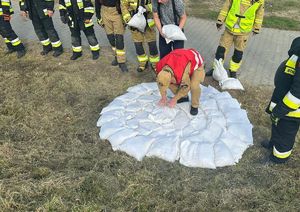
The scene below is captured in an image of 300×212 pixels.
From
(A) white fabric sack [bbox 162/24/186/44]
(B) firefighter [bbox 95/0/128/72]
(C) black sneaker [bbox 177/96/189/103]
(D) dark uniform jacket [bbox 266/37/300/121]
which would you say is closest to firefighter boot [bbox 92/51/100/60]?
(B) firefighter [bbox 95/0/128/72]

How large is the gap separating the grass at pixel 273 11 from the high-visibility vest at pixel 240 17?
3585 mm

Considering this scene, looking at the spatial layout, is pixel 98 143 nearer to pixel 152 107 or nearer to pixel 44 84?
pixel 152 107

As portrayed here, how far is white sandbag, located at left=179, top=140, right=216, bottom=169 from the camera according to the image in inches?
156

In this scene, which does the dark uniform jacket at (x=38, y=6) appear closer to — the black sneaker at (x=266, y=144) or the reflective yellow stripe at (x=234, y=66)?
the reflective yellow stripe at (x=234, y=66)

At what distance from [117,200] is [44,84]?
3.10 metres

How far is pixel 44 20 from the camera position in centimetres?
626

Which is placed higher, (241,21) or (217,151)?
(241,21)

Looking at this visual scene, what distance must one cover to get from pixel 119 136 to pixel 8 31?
3.83 m

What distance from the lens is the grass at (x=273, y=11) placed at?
27.7 ft

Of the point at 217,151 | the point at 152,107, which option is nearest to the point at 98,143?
the point at 152,107

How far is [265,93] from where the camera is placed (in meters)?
5.55

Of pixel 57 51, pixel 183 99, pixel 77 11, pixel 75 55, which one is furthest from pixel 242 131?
pixel 57 51

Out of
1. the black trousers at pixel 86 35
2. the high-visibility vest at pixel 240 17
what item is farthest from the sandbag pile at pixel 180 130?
the black trousers at pixel 86 35

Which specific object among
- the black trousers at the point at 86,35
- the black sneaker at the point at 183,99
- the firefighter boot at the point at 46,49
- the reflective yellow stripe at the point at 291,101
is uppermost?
the reflective yellow stripe at the point at 291,101
